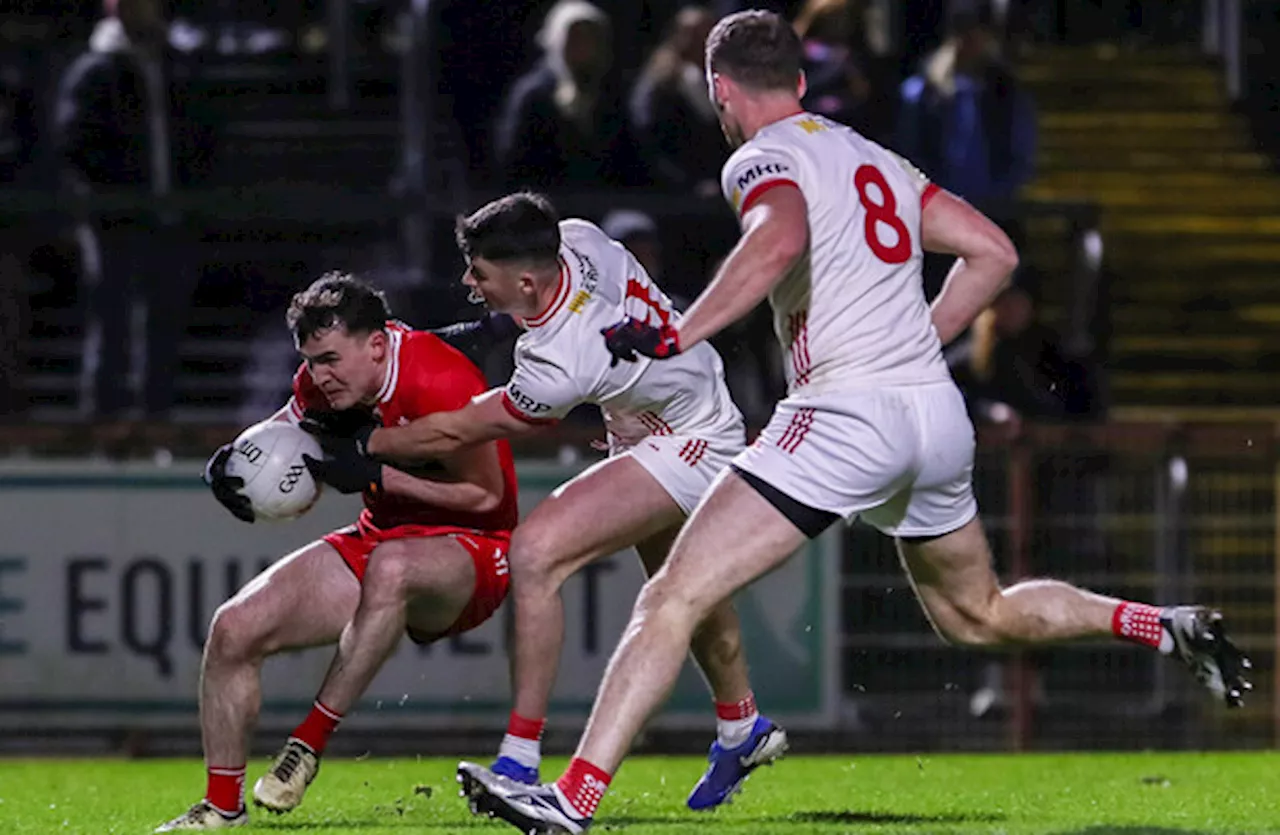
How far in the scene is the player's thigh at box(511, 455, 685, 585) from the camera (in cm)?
847

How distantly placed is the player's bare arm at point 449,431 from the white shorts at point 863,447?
95cm

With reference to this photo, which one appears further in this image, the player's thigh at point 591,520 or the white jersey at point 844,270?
the player's thigh at point 591,520

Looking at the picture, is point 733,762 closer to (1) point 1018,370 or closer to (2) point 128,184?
(1) point 1018,370

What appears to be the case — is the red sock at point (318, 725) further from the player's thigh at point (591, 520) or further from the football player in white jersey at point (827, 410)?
the football player in white jersey at point (827, 410)

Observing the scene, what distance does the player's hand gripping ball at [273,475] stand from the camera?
27.8ft

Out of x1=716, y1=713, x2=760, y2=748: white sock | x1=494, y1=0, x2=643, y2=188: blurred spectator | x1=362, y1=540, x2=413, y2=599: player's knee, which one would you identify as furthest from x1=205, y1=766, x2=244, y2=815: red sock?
x1=494, y1=0, x2=643, y2=188: blurred spectator

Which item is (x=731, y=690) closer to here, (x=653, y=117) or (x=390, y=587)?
(x=390, y=587)

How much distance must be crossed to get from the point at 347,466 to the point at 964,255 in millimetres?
1982

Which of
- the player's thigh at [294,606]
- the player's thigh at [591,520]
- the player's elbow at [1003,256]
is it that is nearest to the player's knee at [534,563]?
the player's thigh at [591,520]

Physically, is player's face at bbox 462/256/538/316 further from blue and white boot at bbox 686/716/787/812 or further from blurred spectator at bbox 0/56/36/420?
blurred spectator at bbox 0/56/36/420

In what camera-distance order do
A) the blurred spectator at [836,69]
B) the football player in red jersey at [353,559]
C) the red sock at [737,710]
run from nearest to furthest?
the football player in red jersey at [353,559], the red sock at [737,710], the blurred spectator at [836,69]

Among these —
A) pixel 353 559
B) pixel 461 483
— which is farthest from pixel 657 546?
pixel 353 559

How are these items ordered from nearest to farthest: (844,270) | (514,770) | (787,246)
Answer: (787,246) → (844,270) → (514,770)

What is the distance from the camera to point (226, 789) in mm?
8336
